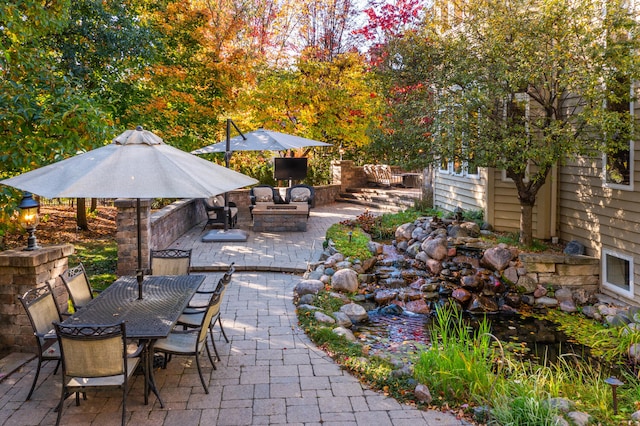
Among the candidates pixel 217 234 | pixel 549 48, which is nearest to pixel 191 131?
pixel 217 234

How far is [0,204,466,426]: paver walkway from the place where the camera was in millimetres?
4023

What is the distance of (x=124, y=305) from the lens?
187 inches

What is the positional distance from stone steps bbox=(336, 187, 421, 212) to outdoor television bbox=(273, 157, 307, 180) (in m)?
3.02

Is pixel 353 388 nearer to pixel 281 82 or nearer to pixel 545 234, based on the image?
pixel 545 234

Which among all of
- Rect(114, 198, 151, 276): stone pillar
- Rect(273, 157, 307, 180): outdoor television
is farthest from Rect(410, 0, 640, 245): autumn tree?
Rect(273, 157, 307, 180): outdoor television

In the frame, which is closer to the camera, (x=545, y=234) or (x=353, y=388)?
(x=353, y=388)

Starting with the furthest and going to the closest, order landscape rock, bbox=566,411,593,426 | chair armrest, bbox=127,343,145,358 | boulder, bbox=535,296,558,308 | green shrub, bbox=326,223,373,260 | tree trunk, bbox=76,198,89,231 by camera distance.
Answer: tree trunk, bbox=76,198,89,231, green shrub, bbox=326,223,373,260, boulder, bbox=535,296,558,308, chair armrest, bbox=127,343,145,358, landscape rock, bbox=566,411,593,426

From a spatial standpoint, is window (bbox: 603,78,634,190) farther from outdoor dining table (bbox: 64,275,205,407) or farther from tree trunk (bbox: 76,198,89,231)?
tree trunk (bbox: 76,198,89,231)

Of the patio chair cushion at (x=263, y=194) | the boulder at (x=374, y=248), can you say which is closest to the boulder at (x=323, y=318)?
the boulder at (x=374, y=248)

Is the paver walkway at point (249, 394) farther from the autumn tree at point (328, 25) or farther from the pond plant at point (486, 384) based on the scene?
the autumn tree at point (328, 25)

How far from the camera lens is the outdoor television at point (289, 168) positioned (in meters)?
15.1

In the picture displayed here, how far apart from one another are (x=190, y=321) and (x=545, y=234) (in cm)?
747

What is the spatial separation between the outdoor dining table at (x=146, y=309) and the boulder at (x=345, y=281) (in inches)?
113

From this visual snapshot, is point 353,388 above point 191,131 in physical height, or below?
below
